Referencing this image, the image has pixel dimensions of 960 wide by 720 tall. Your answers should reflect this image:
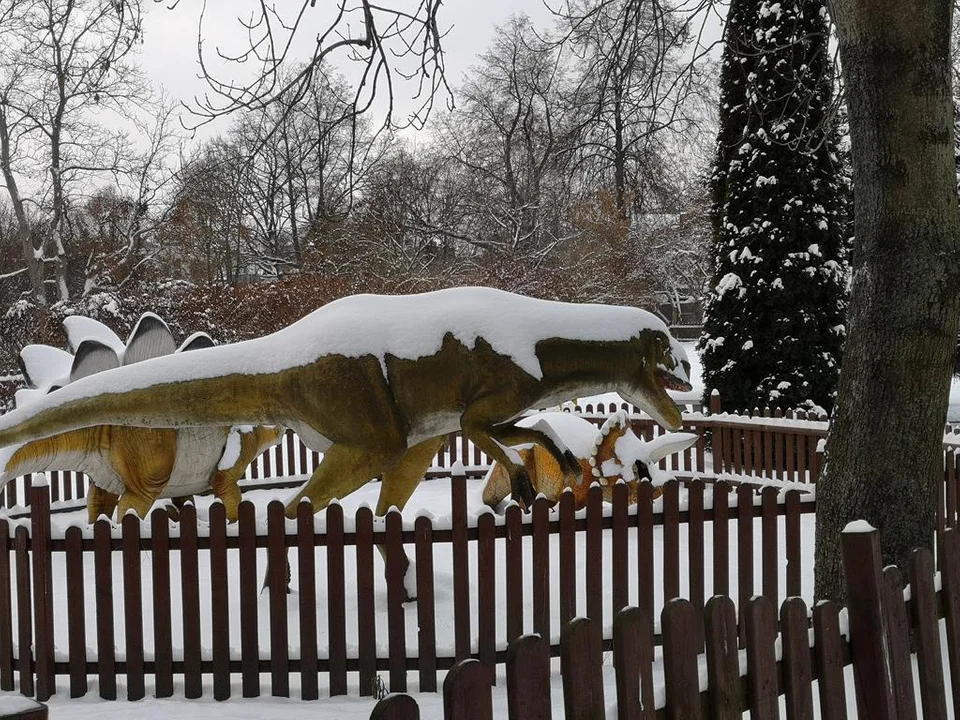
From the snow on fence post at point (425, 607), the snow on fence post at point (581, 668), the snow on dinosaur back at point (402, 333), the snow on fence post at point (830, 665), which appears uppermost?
the snow on dinosaur back at point (402, 333)

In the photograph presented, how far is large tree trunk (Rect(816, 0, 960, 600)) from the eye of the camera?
4426 millimetres

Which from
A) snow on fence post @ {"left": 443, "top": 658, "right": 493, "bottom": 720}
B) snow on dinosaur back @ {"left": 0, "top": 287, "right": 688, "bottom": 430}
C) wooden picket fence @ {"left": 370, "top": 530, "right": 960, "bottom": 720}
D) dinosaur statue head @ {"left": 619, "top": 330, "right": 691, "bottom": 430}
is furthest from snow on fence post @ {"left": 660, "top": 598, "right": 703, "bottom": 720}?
dinosaur statue head @ {"left": 619, "top": 330, "right": 691, "bottom": 430}

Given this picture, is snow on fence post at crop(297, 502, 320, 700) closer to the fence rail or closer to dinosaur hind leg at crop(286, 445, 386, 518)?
the fence rail

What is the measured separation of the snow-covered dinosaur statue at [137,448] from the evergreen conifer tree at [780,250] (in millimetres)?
7778

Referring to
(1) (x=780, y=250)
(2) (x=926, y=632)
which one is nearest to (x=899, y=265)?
(2) (x=926, y=632)

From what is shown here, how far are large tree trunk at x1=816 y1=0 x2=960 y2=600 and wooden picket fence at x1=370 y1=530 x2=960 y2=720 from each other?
142cm

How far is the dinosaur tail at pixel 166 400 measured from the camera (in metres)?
5.66

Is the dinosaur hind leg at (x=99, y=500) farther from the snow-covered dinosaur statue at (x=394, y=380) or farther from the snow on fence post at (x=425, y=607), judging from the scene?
the snow on fence post at (x=425, y=607)

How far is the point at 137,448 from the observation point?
24.4ft

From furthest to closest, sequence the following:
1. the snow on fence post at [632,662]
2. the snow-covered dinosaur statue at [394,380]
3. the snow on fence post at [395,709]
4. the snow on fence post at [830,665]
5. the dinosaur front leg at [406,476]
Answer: the dinosaur front leg at [406,476], the snow-covered dinosaur statue at [394,380], the snow on fence post at [830,665], the snow on fence post at [632,662], the snow on fence post at [395,709]

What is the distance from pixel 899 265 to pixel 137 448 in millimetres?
5653

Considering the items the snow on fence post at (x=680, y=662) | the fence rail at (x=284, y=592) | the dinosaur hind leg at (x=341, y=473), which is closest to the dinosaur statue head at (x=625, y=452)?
the fence rail at (x=284, y=592)

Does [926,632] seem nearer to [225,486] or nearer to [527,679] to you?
[527,679]

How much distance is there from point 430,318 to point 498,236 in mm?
19286
